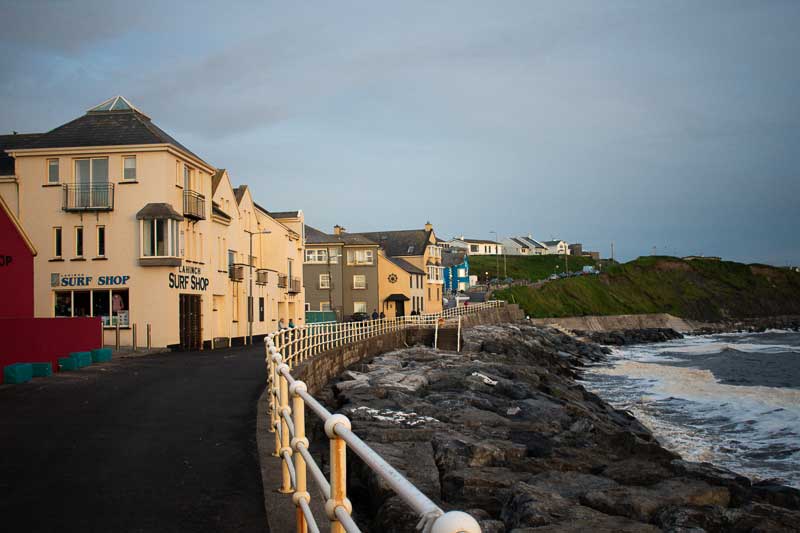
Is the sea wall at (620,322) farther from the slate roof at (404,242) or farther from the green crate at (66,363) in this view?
the green crate at (66,363)

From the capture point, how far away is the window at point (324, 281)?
2479 inches

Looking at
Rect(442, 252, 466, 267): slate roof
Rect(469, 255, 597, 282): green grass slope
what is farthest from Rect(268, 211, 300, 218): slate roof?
Rect(469, 255, 597, 282): green grass slope

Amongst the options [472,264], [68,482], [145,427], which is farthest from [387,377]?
[472,264]

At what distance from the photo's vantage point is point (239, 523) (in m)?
6.16

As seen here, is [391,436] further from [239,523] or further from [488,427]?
[239,523]

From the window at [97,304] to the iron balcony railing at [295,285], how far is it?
19.1 metres

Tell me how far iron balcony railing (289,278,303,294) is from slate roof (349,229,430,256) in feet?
77.2

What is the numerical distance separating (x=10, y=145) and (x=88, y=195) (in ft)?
21.4

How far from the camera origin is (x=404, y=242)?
7444 cm

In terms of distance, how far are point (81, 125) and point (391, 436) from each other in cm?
2530

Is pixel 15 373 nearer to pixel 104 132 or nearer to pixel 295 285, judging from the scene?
pixel 104 132

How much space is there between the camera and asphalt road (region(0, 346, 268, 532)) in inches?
248

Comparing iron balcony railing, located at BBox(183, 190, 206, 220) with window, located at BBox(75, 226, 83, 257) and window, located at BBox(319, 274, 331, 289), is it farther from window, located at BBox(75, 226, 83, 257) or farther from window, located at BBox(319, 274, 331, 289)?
window, located at BBox(319, 274, 331, 289)


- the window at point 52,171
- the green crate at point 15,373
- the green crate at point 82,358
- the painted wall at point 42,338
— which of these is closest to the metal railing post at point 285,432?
the green crate at point 15,373
